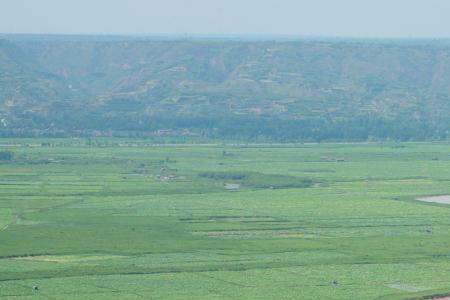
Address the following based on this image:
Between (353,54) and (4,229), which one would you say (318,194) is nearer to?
(4,229)

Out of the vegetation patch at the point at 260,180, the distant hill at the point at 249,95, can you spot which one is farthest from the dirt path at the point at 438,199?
the distant hill at the point at 249,95

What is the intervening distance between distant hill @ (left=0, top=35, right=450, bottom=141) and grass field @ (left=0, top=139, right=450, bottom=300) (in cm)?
2345

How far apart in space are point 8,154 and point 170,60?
248 ft

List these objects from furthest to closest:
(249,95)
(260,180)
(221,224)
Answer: (249,95)
(260,180)
(221,224)

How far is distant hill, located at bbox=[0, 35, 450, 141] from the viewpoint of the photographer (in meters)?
148

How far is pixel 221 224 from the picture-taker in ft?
253

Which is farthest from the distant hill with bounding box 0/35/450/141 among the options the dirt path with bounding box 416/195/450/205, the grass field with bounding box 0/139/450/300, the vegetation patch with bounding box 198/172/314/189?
the dirt path with bounding box 416/195/450/205

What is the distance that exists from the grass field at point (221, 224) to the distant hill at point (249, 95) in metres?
23.5

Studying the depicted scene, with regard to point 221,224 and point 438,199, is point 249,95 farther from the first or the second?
point 221,224

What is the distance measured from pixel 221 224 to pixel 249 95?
3577 inches

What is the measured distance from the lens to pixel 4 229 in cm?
7338

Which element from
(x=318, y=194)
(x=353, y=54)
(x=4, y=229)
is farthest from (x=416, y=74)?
(x=4, y=229)

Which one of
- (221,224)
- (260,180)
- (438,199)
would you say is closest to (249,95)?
(260,180)

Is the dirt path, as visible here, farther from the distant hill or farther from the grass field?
the distant hill
